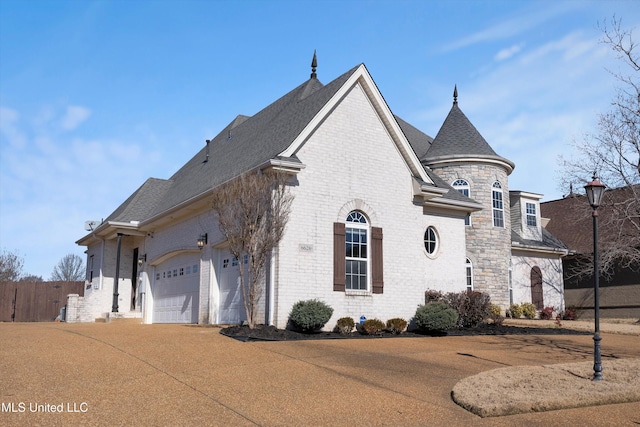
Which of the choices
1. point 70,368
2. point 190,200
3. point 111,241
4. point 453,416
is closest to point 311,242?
point 190,200

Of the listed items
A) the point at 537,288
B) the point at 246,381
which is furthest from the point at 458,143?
the point at 246,381

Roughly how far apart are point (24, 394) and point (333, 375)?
4575mm

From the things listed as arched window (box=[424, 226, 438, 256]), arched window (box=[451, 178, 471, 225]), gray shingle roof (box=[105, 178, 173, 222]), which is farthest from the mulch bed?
gray shingle roof (box=[105, 178, 173, 222])

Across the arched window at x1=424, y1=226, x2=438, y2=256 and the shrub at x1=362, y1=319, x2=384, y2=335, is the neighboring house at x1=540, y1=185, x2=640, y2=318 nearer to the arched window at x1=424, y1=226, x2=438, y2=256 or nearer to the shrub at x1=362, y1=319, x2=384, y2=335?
the arched window at x1=424, y1=226, x2=438, y2=256

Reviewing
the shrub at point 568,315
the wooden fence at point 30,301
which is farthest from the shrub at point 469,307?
the wooden fence at point 30,301

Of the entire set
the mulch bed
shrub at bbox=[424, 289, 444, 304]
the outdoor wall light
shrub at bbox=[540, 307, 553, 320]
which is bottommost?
the mulch bed

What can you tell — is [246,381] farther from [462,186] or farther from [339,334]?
[462,186]

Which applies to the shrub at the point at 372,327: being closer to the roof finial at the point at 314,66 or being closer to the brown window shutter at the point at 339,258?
the brown window shutter at the point at 339,258

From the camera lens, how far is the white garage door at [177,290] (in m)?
20.8

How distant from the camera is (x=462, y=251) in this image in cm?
2211

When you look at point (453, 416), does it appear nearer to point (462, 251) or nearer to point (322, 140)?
point (322, 140)

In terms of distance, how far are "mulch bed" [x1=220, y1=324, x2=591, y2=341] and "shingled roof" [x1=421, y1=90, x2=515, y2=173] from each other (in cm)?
780

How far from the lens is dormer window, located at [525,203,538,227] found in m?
29.8

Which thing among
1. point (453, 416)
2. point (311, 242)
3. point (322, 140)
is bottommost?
point (453, 416)
